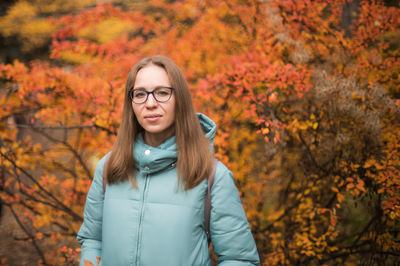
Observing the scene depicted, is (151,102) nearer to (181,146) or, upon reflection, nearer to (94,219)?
(181,146)

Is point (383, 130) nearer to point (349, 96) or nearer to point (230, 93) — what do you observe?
point (349, 96)

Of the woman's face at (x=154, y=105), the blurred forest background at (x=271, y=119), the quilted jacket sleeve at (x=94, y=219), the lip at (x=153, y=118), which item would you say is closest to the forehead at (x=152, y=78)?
the woman's face at (x=154, y=105)

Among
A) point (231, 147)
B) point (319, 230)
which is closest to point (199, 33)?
point (231, 147)

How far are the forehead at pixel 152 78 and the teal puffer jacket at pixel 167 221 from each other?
33 centimetres

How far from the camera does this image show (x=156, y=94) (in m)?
1.62

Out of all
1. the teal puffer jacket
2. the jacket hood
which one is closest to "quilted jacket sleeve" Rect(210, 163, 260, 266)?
the teal puffer jacket

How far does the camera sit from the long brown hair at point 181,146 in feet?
5.24

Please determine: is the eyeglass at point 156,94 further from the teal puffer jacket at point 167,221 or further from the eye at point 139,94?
the teal puffer jacket at point 167,221

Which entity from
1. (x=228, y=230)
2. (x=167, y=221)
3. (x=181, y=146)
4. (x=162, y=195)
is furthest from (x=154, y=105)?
(x=228, y=230)

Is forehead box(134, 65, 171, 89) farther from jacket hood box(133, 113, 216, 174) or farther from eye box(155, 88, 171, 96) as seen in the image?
jacket hood box(133, 113, 216, 174)

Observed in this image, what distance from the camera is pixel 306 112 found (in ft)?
11.0

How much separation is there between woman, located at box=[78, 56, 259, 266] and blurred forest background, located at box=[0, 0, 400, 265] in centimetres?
124

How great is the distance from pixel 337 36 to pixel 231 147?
2013 mm

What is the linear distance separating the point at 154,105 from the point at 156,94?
0.23 ft
